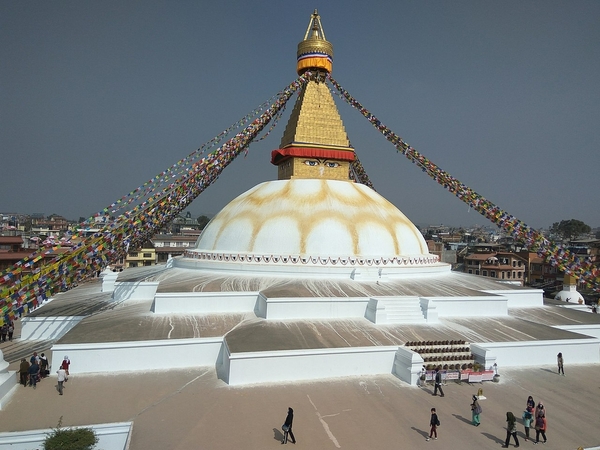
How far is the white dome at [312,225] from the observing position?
37.5 feet

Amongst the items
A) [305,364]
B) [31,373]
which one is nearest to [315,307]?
[305,364]

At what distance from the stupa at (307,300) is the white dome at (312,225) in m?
0.04

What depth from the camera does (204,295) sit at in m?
9.14

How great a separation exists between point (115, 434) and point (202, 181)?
25.4 ft

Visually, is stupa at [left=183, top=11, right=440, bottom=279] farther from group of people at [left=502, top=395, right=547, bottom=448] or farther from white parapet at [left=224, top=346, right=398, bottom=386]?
group of people at [left=502, top=395, right=547, bottom=448]

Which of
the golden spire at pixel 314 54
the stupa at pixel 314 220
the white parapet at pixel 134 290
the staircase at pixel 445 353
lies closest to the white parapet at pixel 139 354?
the white parapet at pixel 134 290

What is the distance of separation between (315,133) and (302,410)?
9.78 metres

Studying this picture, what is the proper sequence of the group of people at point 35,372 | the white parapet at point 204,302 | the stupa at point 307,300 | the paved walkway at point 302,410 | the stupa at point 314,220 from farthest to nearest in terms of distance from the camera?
the stupa at point 314,220 → the white parapet at point 204,302 → the stupa at point 307,300 → the group of people at point 35,372 → the paved walkway at point 302,410

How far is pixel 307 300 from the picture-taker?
8.85 m

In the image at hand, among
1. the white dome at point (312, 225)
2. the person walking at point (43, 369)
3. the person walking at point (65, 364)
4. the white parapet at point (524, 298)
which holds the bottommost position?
the person walking at point (43, 369)

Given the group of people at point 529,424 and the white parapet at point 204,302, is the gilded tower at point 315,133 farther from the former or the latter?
the group of people at point 529,424

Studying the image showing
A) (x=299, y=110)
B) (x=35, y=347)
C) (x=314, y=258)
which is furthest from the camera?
(x=299, y=110)

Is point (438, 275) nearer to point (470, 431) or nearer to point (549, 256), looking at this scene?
point (549, 256)

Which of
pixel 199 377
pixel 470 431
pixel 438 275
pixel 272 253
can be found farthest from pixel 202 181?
pixel 470 431
